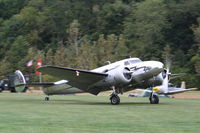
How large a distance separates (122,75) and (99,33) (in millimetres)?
56471

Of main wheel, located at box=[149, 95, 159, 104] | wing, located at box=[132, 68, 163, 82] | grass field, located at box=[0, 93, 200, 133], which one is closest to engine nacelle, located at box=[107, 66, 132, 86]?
wing, located at box=[132, 68, 163, 82]

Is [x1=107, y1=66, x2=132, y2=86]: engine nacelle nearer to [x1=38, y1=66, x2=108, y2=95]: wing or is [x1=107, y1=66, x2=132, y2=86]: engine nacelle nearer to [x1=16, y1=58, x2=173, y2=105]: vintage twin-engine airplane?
[x1=16, y1=58, x2=173, y2=105]: vintage twin-engine airplane

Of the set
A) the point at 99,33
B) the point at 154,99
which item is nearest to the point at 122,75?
the point at 154,99

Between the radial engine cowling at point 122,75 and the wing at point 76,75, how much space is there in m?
0.61

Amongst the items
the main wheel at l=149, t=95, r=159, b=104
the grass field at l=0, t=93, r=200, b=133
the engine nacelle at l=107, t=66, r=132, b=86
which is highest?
the engine nacelle at l=107, t=66, r=132, b=86

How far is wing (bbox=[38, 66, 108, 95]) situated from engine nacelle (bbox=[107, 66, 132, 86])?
436 millimetres

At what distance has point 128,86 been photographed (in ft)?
84.7

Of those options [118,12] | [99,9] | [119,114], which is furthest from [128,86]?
[99,9]

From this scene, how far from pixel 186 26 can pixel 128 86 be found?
48349 millimetres

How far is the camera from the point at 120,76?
24.8m

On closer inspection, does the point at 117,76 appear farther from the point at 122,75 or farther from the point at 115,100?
the point at 115,100

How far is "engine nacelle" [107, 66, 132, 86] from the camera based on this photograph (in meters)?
24.8

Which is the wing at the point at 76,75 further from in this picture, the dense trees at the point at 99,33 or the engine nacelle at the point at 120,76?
the dense trees at the point at 99,33

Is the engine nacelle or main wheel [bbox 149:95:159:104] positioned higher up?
the engine nacelle
